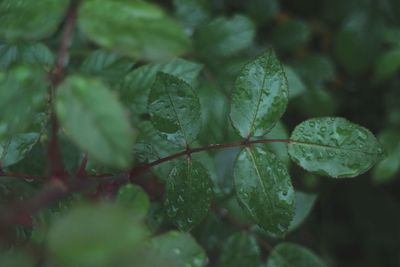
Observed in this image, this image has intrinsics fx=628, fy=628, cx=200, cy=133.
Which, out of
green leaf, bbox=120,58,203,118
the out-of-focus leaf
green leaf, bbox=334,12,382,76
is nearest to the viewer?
green leaf, bbox=120,58,203,118

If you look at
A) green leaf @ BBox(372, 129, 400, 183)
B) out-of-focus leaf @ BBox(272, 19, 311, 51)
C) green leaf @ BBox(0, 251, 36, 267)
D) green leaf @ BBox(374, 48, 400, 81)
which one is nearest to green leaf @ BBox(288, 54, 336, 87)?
out-of-focus leaf @ BBox(272, 19, 311, 51)

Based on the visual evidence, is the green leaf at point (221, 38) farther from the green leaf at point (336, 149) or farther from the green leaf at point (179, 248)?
the green leaf at point (179, 248)

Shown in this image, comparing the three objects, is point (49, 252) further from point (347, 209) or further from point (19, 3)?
point (347, 209)

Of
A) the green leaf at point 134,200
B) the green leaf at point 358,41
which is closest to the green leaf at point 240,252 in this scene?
the green leaf at point 134,200

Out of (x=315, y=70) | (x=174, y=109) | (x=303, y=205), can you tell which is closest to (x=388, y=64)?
(x=315, y=70)

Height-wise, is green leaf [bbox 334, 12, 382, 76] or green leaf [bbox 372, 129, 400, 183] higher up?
green leaf [bbox 334, 12, 382, 76]

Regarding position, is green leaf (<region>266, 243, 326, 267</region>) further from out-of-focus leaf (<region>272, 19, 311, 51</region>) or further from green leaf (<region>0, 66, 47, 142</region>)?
out-of-focus leaf (<region>272, 19, 311, 51</region>)
